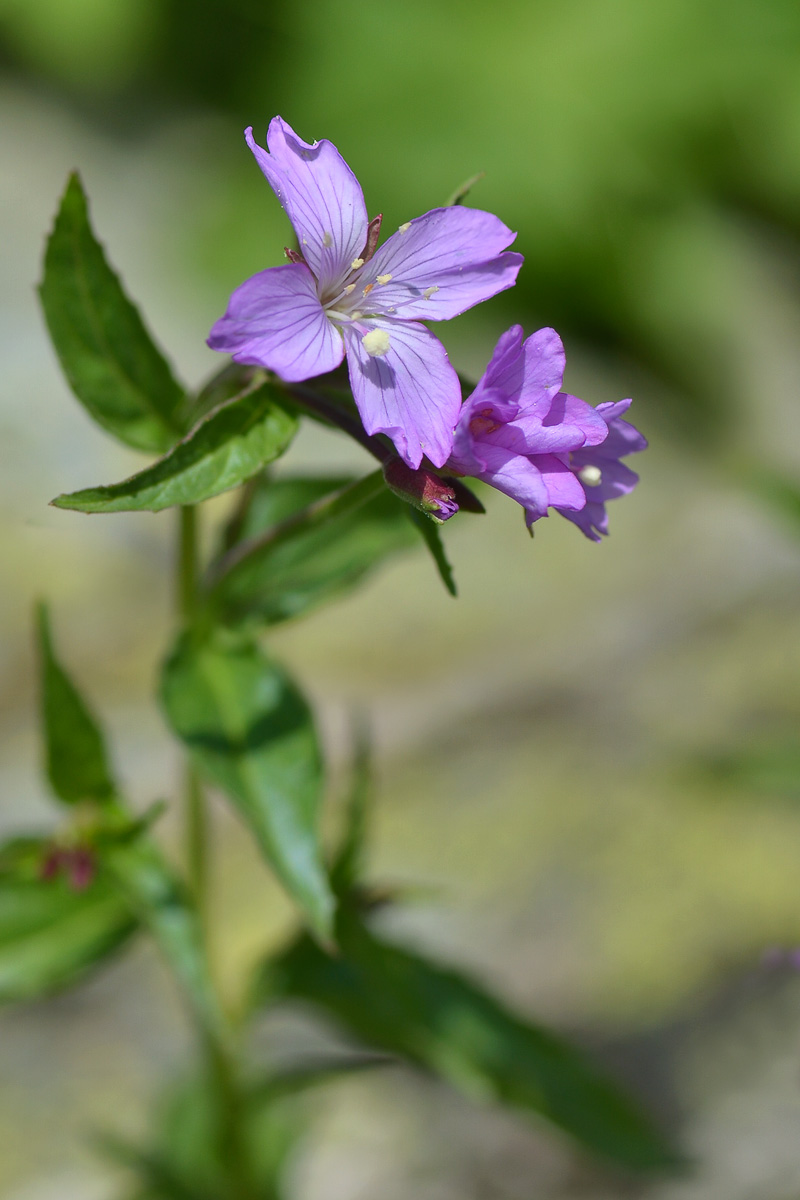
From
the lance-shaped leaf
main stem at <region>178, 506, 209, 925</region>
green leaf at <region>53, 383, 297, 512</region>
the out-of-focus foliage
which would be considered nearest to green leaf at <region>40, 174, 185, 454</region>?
main stem at <region>178, 506, 209, 925</region>

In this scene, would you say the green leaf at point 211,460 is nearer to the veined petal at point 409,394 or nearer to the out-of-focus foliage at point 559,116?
the veined petal at point 409,394

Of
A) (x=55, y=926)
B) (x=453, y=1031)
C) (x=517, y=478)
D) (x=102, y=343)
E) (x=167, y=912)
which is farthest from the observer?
(x=453, y=1031)

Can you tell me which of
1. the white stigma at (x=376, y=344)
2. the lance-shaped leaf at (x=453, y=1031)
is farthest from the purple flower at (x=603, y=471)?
the lance-shaped leaf at (x=453, y=1031)

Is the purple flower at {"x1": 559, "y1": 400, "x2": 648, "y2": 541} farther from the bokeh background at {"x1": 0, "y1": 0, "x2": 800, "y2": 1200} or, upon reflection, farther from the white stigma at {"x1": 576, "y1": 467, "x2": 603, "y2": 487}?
the bokeh background at {"x1": 0, "y1": 0, "x2": 800, "y2": 1200}

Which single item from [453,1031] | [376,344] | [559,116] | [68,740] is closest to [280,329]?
[376,344]

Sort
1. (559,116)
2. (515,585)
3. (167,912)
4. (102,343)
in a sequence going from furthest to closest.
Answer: (559,116)
(515,585)
(167,912)
(102,343)

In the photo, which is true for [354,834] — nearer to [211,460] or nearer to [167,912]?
[167,912]
